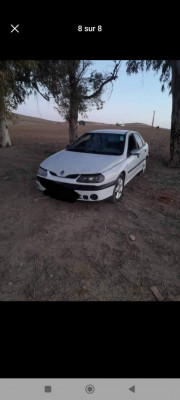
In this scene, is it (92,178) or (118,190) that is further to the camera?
(118,190)

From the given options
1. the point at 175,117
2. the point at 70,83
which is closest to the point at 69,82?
the point at 70,83

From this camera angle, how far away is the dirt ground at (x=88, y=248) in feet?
7.92

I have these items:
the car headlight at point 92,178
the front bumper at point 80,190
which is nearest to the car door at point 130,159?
the front bumper at point 80,190

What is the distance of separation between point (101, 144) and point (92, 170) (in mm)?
1486

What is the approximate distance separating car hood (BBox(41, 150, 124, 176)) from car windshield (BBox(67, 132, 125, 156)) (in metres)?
0.29

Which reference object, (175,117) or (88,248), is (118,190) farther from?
(175,117)

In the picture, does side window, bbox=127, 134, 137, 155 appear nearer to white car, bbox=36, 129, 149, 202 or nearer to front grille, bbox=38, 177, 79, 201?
white car, bbox=36, 129, 149, 202

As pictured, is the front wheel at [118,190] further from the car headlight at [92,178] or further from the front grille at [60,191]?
the front grille at [60,191]

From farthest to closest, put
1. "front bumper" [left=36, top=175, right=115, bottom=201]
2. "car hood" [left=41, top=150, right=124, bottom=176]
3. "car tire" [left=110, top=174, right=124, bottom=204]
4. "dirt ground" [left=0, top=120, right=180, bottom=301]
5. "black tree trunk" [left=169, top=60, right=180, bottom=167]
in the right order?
1. "black tree trunk" [left=169, top=60, right=180, bottom=167]
2. "car tire" [left=110, top=174, right=124, bottom=204]
3. "car hood" [left=41, top=150, right=124, bottom=176]
4. "front bumper" [left=36, top=175, right=115, bottom=201]
5. "dirt ground" [left=0, top=120, right=180, bottom=301]

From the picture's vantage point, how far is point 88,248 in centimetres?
309

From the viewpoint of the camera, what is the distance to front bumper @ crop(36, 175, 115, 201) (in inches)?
145

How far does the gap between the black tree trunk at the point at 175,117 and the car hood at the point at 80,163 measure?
398 centimetres

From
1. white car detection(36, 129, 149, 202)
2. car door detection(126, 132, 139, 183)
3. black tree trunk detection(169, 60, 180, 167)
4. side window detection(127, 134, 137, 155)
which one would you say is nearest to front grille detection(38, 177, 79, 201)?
white car detection(36, 129, 149, 202)
